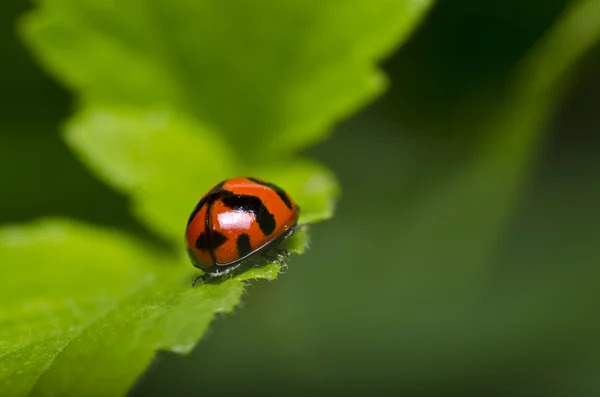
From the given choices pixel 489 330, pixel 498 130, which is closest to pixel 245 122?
pixel 498 130

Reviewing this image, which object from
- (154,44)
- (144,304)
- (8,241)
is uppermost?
(154,44)

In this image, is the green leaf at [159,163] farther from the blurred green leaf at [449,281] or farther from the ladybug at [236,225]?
the blurred green leaf at [449,281]

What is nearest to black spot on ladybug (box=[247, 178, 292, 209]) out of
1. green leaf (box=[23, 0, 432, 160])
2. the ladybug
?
the ladybug

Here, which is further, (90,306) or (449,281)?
(449,281)

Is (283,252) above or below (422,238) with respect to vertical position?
below

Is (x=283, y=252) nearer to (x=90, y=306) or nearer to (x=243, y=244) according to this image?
(x=243, y=244)

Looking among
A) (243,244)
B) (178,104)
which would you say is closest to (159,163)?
(178,104)

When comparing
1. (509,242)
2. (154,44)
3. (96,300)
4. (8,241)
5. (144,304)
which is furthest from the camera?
(509,242)

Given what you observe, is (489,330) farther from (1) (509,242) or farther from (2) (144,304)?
(2) (144,304)
